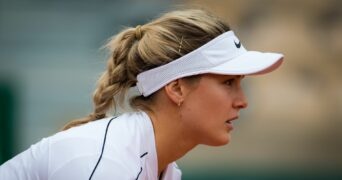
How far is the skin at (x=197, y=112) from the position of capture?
6.18 ft

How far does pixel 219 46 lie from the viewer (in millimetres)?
1916

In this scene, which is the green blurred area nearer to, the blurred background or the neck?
the blurred background

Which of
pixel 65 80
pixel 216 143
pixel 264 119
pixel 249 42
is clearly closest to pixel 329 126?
pixel 264 119

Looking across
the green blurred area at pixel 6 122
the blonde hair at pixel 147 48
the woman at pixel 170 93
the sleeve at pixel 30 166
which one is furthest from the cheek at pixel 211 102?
the green blurred area at pixel 6 122

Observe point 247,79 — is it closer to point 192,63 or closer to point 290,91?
point 290,91

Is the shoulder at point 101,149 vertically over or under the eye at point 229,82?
under

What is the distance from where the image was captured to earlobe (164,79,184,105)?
6.23 ft

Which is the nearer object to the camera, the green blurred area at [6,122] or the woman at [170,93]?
the woman at [170,93]

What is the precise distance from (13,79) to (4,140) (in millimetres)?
326

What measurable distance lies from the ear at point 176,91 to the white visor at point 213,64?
0.01 m

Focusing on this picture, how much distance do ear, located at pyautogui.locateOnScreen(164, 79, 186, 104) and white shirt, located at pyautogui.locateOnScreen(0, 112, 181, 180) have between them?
0.08 m

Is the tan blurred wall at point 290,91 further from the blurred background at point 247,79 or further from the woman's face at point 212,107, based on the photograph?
the woman's face at point 212,107

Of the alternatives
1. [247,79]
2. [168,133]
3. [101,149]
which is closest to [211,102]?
[168,133]

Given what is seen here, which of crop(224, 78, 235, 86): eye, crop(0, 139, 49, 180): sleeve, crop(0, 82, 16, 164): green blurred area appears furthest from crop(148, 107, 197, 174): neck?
crop(0, 82, 16, 164): green blurred area
